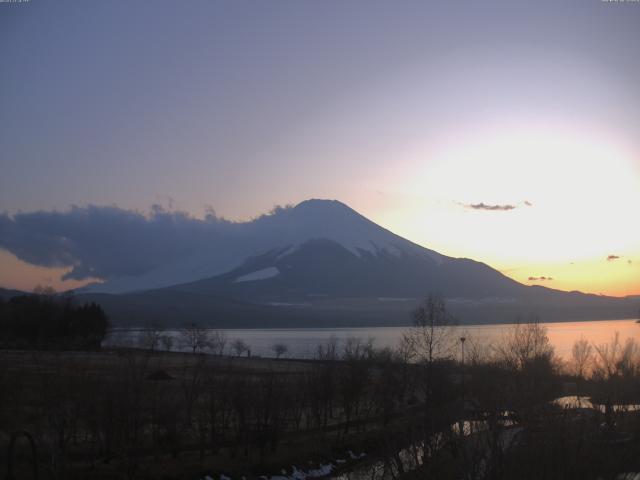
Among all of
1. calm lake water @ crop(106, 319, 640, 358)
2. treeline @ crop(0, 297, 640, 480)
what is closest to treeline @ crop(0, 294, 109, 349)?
calm lake water @ crop(106, 319, 640, 358)

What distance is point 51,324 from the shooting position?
213 ft

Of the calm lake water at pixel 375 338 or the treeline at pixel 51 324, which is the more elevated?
the treeline at pixel 51 324

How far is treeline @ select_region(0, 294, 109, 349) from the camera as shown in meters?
61.0

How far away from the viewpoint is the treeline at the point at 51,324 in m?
61.0

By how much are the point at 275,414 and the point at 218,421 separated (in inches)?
118

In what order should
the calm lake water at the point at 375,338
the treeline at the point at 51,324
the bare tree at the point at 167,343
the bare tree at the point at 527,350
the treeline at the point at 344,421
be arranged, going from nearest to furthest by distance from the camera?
the treeline at the point at 344,421, the bare tree at the point at 527,350, the treeline at the point at 51,324, the bare tree at the point at 167,343, the calm lake water at the point at 375,338

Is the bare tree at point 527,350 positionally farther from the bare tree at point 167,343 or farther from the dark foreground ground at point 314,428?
the bare tree at point 167,343

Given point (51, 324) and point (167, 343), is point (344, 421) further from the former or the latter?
point (167, 343)

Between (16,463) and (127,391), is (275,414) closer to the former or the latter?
(127,391)

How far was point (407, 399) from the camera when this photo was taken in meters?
35.8

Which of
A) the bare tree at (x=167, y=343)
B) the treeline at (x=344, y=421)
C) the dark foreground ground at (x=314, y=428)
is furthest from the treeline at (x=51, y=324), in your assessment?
the dark foreground ground at (x=314, y=428)

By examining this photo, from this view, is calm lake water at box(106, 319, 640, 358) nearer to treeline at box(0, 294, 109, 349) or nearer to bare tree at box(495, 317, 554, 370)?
treeline at box(0, 294, 109, 349)

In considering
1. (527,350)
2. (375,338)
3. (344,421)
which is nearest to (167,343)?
(375,338)

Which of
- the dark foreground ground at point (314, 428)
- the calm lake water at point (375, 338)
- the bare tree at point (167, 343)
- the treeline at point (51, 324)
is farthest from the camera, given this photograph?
the calm lake water at point (375, 338)
